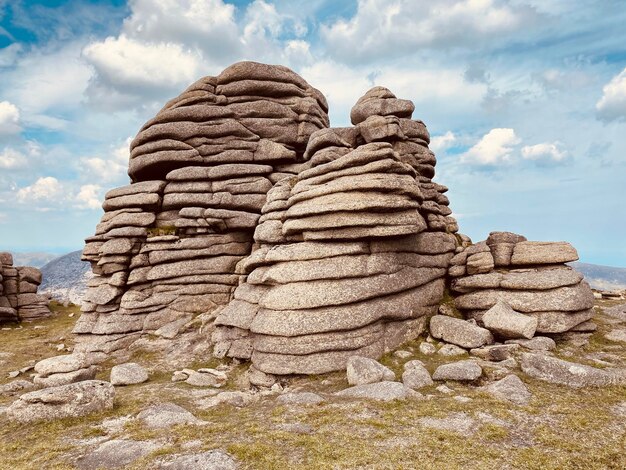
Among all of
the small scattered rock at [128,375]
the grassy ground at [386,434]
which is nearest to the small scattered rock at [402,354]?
the grassy ground at [386,434]

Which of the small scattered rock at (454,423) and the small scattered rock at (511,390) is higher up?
the small scattered rock at (511,390)

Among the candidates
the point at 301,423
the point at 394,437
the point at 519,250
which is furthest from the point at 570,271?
the point at 301,423

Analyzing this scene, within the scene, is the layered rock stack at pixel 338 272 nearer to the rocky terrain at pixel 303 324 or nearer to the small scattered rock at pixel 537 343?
the rocky terrain at pixel 303 324

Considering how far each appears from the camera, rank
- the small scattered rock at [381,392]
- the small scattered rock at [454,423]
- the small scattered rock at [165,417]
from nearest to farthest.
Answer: the small scattered rock at [454,423], the small scattered rock at [165,417], the small scattered rock at [381,392]

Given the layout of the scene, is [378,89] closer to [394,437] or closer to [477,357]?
[477,357]

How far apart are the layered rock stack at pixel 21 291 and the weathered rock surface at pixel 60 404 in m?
52.0

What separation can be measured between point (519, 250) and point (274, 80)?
30537mm

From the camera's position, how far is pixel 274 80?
4116 centimetres

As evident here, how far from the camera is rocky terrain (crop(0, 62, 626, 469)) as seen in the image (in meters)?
12.3

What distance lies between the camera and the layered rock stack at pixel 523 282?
76.1ft

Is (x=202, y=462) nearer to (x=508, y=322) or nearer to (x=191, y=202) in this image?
(x=508, y=322)

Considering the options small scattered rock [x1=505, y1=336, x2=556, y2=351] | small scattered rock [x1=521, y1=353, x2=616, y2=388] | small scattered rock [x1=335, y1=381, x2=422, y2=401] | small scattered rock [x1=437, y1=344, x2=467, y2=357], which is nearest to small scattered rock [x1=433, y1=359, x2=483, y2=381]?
small scattered rock [x1=335, y1=381, x2=422, y2=401]

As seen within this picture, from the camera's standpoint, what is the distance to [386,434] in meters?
12.2

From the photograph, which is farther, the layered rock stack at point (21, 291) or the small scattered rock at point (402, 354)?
the layered rock stack at point (21, 291)
